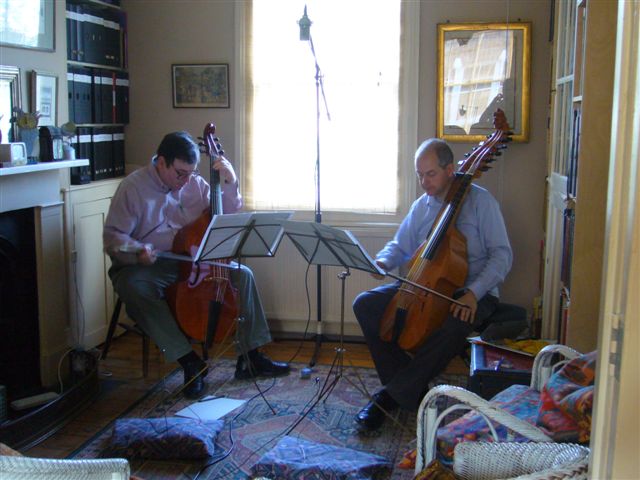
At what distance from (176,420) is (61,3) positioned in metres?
1.95

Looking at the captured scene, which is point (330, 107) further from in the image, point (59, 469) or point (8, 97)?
point (59, 469)

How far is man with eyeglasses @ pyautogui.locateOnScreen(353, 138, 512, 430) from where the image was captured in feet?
9.68

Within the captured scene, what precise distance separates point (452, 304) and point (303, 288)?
1.31 m

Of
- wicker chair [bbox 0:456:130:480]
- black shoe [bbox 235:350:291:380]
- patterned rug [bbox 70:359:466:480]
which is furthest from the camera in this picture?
black shoe [bbox 235:350:291:380]

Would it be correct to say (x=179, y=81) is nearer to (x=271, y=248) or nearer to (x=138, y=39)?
(x=138, y=39)

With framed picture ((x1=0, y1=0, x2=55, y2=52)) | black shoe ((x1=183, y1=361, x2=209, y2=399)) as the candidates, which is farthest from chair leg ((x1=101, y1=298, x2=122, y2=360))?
framed picture ((x1=0, y1=0, x2=55, y2=52))

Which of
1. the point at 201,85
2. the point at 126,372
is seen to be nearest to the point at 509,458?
the point at 126,372

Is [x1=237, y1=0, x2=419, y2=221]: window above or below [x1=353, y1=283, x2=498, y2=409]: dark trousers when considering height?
above

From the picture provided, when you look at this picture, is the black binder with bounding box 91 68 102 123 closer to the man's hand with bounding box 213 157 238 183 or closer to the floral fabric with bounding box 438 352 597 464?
the man's hand with bounding box 213 157 238 183

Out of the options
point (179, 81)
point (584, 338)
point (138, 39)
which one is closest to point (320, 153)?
point (179, 81)

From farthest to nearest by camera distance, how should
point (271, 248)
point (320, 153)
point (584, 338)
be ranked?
point (320, 153) → point (271, 248) → point (584, 338)

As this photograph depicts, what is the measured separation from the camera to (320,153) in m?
4.05

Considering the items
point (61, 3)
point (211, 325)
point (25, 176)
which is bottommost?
point (211, 325)

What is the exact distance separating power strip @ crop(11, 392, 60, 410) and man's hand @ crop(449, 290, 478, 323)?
5.50ft
